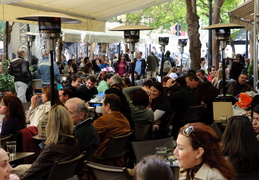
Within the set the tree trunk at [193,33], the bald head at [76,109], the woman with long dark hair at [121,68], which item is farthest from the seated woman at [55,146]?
the woman with long dark hair at [121,68]

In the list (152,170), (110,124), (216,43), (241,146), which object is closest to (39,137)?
(110,124)

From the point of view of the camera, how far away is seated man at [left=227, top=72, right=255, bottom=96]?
11784mm

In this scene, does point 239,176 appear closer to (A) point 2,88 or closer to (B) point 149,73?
(A) point 2,88

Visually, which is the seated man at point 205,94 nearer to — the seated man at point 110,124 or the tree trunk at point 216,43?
the seated man at point 110,124

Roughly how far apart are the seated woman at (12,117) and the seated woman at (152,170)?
4.35 m

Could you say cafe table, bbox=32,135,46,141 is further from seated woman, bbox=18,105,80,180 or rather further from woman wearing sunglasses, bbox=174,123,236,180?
woman wearing sunglasses, bbox=174,123,236,180

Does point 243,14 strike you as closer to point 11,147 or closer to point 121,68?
point 121,68

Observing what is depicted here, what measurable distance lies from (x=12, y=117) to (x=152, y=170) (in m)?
4.51

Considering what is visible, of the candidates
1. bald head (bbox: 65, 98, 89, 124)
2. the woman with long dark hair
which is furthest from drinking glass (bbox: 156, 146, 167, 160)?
the woman with long dark hair

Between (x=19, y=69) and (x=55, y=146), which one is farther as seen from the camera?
(x=19, y=69)

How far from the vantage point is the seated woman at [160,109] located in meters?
9.07

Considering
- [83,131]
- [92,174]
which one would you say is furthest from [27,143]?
[92,174]

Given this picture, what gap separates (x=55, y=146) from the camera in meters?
5.21

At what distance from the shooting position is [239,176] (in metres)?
4.43
